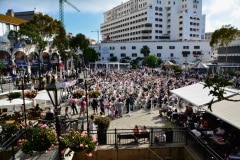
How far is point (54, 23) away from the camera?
157ft

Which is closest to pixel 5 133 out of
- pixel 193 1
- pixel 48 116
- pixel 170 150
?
pixel 48 116

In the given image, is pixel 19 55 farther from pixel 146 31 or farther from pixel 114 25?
pixel 114 25

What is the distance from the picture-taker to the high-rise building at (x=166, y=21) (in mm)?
110938

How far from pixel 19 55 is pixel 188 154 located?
4475cm

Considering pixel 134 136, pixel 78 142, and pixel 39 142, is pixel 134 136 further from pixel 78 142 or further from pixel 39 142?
pixel 39 142

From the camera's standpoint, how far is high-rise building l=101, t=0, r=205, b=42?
110938 mm

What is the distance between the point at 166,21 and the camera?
116 meters

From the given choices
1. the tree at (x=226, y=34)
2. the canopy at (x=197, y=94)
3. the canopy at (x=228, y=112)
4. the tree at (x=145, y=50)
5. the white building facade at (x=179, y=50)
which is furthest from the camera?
the white building facade at (x=179, y=50)

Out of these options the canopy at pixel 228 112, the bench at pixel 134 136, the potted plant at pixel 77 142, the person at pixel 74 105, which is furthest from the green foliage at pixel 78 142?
the person at pixel 74 105

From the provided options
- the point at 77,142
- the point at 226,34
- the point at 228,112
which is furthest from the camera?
the point at 226,34

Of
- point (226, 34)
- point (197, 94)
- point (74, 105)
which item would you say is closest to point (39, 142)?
point (74, 105)

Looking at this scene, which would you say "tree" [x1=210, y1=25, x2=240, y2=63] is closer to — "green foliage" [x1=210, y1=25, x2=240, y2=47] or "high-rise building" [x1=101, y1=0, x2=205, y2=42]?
"green foliage" [x1=210, y1=25, x2=240, y2=47]

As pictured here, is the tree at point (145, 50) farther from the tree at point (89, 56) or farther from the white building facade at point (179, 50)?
the tree at point (89, 56)

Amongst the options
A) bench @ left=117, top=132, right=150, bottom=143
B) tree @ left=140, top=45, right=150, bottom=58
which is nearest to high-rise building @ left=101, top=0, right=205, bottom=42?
tree @ left=140, top=45, right=150, bottom=58
